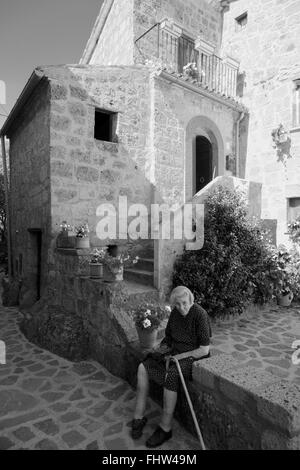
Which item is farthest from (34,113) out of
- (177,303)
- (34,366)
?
(177,303)

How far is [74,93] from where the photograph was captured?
252 inches

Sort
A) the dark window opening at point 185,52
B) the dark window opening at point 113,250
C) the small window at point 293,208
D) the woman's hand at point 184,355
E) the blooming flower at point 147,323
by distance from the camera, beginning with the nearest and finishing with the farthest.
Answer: the woman's hand at point 184,355
the blooming flower at point 147,323
the dark window opening at point 113,250
the small window at point 293,208
the dark window opening at point 185,52

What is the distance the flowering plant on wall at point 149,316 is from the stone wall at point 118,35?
8.17 meters

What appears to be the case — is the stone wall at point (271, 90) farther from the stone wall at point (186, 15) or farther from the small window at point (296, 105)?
the stone wall at point (186, 15)

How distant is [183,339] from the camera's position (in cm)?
310

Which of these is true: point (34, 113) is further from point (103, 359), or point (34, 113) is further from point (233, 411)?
point (233, 411)

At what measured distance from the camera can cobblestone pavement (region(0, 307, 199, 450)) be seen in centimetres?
278

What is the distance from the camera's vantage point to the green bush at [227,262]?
5.53m

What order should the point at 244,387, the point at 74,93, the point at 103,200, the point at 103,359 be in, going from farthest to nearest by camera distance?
1. the point at 103,200
2. the point at 74,93
3. the point at 103,359
4. the point at 244,387

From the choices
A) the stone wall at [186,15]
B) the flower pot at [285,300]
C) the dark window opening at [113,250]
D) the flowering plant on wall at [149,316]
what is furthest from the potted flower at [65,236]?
the stone wall at [186,15]

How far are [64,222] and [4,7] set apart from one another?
17.2 feet

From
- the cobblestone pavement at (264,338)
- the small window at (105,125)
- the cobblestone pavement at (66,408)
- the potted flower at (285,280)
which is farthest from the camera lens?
the small window at (105,125)

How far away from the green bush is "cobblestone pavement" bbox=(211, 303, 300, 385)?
340mm

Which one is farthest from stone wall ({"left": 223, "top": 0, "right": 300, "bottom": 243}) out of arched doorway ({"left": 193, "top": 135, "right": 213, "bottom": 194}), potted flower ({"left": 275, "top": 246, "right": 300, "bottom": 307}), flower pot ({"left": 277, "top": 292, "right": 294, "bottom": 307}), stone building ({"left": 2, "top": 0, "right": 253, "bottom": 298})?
flower pot ({"left": 277, "top": 292, "right": 294, "bottom": 307})
